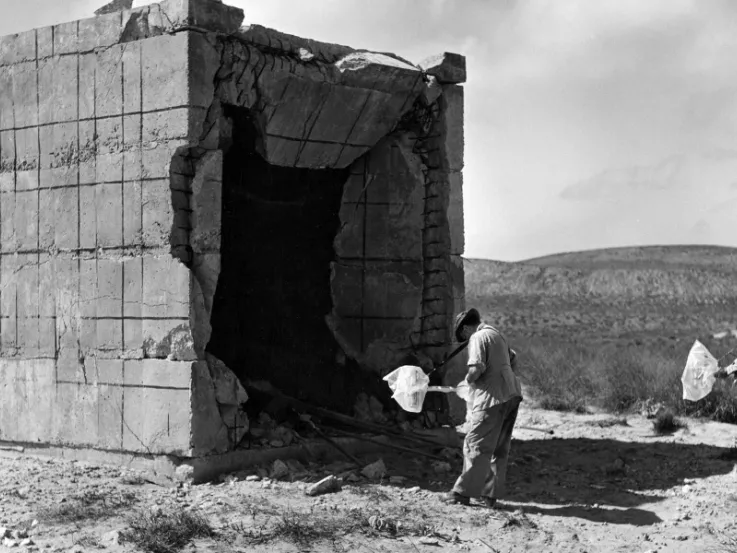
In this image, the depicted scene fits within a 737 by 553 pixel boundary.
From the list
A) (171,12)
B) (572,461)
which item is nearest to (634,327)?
(572,461)

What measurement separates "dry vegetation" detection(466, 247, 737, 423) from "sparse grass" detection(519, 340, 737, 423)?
2 cm

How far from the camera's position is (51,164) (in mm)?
9086

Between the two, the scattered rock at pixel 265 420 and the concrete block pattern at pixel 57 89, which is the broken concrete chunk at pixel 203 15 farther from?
the scattered rock at pixel 265 420

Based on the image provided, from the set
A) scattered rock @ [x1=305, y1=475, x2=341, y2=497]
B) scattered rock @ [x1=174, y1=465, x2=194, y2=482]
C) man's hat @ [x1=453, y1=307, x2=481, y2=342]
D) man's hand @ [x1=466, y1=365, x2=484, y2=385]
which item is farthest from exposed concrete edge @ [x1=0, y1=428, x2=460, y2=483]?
man's hand @ [x1=466, y1=365, x2=484, y2=385]

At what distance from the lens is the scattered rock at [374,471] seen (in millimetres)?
8719

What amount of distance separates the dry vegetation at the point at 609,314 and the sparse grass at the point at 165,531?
23.5 ft

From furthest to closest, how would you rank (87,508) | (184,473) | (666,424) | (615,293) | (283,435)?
(615,293)
(666,424)
(283,435)
(184,473)
(87,508)

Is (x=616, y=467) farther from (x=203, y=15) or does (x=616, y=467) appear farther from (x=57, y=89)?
(x=57, y=89)

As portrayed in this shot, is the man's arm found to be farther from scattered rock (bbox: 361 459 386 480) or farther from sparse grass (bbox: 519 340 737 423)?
sparse grass (bbox: 519 340 737 423)

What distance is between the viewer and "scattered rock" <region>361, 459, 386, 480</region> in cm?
872

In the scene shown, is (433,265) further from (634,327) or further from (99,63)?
(634,327)

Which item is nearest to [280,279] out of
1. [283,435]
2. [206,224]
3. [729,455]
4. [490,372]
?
[283,435]

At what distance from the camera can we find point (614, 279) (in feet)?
194

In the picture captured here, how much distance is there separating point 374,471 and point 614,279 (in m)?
52.0
